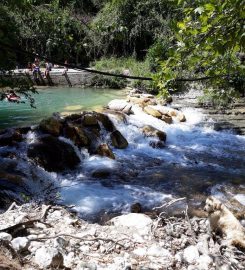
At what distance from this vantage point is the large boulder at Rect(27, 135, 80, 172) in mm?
8188

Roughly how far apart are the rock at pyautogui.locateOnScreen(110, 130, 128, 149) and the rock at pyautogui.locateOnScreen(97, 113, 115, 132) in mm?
363

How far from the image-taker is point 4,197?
5.84m

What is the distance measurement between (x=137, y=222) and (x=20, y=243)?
5.40 feet

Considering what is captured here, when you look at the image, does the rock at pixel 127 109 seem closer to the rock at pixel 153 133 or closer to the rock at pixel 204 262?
the rock at pixel 153 133

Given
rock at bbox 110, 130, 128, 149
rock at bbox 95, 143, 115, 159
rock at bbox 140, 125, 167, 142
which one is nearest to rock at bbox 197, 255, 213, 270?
rock at bbox 95, 143, 115, 159

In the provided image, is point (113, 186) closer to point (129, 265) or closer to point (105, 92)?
point (129, 265)

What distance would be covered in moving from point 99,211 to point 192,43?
3786 mm

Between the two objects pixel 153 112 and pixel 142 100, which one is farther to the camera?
pixel 142 100

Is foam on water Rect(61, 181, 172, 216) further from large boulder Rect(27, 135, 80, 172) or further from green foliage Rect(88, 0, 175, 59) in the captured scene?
green foliage Rect(88, 0, 175, 59)

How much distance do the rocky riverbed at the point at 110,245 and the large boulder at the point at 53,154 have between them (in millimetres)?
3425

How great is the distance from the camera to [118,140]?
33.6 ft

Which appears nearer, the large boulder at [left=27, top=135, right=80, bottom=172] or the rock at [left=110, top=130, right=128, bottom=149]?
the large boulder at [left=27, top=135, right=80, bottom=172]

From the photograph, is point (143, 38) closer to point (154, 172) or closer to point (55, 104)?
point (55, 104)

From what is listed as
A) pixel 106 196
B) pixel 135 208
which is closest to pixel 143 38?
pixel 106 196
